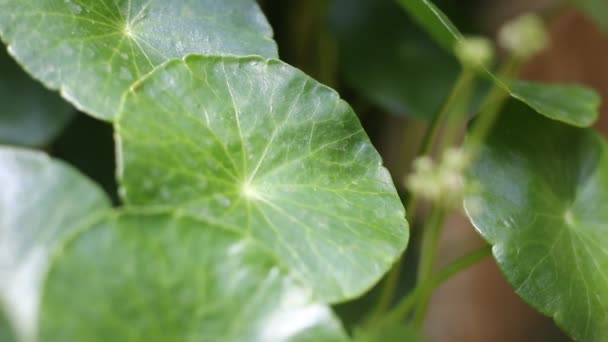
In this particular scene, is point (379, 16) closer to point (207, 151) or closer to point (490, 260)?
point (490, 260)

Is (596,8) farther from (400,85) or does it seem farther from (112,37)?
(112,37)

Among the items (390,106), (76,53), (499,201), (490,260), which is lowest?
(490,260)

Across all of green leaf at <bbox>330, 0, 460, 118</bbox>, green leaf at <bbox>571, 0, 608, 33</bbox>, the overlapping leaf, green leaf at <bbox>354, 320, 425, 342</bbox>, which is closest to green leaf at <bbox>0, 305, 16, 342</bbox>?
the overlapping leaf

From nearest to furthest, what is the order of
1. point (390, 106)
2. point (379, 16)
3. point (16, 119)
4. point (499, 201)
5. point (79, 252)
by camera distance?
1. point (79, 252)
2. point (499, 201)
3. point (16, 119)
4. point (390, 106)
5. point (379, 16)

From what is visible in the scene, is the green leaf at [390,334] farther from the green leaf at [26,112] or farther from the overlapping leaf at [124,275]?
→ the green leaf at [26,112]

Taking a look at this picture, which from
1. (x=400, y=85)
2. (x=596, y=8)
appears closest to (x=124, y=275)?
(x=400, y=85)

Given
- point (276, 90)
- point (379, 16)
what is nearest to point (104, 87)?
point (276, 90)
